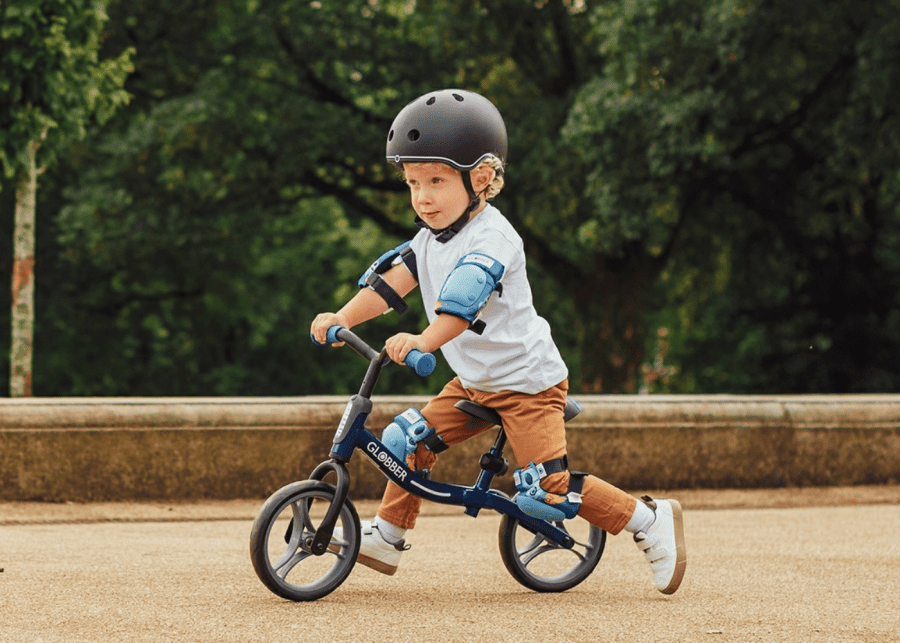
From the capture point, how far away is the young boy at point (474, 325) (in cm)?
388

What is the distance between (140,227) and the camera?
698 inches

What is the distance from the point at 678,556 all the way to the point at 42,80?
252 inches

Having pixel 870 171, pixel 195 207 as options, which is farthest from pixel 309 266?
pixel 870 171

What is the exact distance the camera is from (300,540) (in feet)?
13.1

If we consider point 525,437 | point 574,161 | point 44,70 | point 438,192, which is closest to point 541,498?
point 525,437

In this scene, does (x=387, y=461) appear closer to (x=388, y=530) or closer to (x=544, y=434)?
(x=388, y=530)

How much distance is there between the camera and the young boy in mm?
3885

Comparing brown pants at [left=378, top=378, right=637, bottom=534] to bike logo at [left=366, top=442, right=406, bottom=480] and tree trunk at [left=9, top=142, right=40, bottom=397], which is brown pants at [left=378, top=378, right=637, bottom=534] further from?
tree trunk at [left=9, top=142, right=40, bottom=397]

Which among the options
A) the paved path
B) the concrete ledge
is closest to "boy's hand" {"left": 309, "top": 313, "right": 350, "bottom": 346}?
the paved path

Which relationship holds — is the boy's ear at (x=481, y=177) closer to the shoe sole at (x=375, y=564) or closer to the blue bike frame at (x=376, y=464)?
the blue bike frame at (x=376, y=464)

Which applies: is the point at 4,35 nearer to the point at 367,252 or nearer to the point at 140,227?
the point at 140,227

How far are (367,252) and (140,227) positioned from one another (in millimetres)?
4397

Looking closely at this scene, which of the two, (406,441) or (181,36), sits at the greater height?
(181,36)

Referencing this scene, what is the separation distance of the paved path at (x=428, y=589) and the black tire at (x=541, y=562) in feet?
0.21
